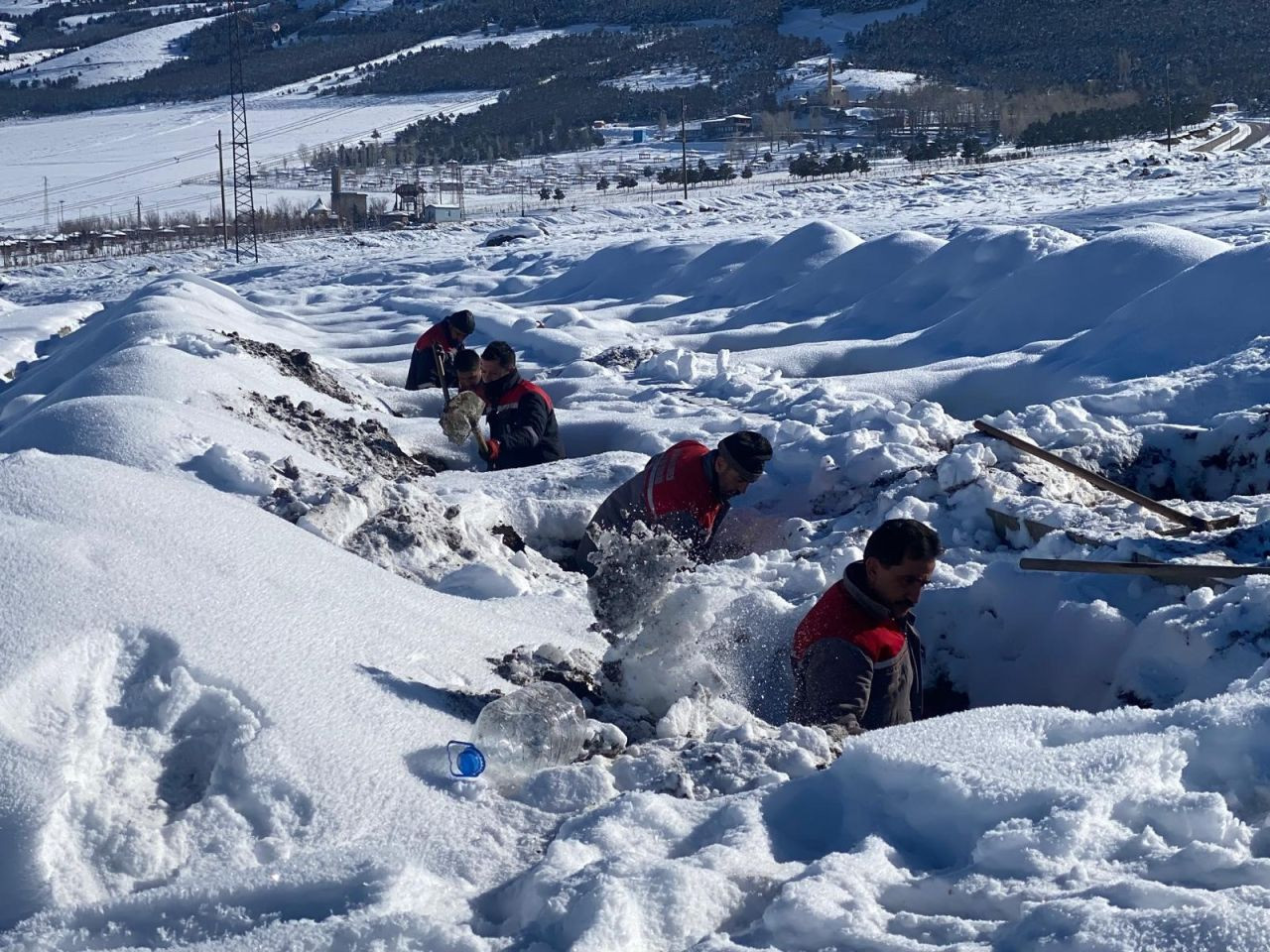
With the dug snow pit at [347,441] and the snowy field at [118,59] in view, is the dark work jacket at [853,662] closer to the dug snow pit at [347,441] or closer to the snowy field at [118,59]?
the dug snow pit at [347,441]

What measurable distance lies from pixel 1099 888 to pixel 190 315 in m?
9.67

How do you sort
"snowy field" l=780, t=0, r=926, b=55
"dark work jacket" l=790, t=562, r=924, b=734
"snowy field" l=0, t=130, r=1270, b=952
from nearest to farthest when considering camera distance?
"snowy field" l=0, t=130, r=1270, b=952 < "dark work jacket" l=790, t=562, r=924, b=734 < "snowy field" l=780, t=0, r=926, b=55

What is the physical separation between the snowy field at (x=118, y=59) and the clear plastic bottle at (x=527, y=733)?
107 meters

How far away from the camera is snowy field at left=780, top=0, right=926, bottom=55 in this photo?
90.2 metres

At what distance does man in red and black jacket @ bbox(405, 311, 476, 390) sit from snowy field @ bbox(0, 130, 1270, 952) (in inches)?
36.8

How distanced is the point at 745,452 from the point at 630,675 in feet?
4.13

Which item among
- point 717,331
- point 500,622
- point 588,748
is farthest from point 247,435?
point 717,331

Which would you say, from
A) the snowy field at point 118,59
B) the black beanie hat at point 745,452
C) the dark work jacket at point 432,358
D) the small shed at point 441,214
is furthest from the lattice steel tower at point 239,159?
the snowy field at point 118,59

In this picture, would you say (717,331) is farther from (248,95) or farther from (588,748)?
(248,95)

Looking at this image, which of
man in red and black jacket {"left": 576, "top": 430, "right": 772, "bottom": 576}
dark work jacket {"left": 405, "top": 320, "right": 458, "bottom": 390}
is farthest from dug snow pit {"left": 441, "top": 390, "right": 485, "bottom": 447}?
man in red and black jacket {"left": 576, "top": 430, "right": 772, "bottom": 576}

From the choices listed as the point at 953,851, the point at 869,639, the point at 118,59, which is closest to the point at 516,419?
the point at 869,639

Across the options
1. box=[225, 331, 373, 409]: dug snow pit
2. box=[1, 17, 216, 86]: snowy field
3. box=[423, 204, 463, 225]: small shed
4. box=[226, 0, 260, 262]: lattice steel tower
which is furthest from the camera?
box=[1, 17, 216, 86]: snowy field

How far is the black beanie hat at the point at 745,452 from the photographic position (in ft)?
15.2

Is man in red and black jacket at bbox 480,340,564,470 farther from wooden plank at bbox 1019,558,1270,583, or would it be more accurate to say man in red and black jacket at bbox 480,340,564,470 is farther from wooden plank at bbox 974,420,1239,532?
wooden plank at bbox 1019,558,1270,583
